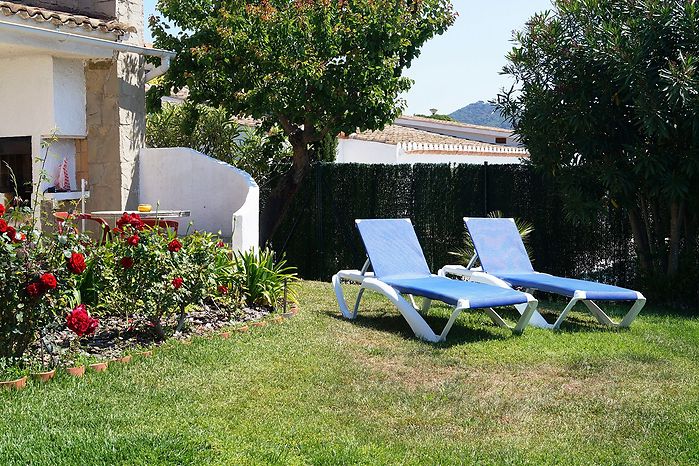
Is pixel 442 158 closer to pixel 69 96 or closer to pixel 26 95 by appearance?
pixel 69 96

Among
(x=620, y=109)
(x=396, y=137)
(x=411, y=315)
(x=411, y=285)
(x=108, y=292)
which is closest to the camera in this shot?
(x=108, y=292)

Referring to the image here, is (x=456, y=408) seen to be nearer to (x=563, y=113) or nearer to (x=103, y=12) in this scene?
(x=563, y=113)

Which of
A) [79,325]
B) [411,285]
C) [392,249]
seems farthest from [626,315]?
[79,325]

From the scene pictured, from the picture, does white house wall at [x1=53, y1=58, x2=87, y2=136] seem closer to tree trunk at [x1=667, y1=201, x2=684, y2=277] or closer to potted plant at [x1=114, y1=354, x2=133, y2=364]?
potted plant at [x1=114, y1=354, x2=133, y2=364]

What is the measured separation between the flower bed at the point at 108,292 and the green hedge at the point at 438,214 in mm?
5488

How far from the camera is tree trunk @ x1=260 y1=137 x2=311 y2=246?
16641 millimetres

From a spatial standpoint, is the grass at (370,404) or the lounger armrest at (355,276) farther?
the lounger armrest at (355,276)

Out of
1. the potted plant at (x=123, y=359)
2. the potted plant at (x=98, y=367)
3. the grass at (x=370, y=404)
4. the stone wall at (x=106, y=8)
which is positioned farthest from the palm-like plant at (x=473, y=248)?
the potted plant at (x=98, y=367)

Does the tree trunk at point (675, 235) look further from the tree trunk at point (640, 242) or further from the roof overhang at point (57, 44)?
the roof overhang at point (57, 44)

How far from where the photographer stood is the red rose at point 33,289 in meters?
6.84

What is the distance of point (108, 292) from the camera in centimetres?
883

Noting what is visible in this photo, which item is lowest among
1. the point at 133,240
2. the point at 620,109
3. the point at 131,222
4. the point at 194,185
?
the point at 133,240

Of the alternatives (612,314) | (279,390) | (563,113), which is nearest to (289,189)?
(563,113)

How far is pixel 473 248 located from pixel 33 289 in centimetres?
880
